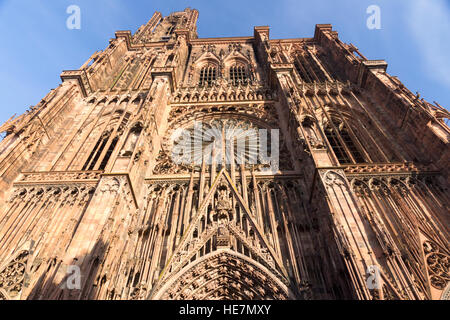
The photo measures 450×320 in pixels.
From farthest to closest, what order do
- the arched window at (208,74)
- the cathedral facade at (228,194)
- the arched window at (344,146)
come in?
the arched window at (208,74) < the arched window at (344,146) < the cathedral facade at (228,194)

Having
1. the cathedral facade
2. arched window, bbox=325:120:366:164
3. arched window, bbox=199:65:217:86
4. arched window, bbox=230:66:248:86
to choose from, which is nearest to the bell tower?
arched window, bbox=199:65:217:86

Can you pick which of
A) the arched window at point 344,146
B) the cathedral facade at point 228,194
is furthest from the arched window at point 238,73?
the arched window at point 344,146

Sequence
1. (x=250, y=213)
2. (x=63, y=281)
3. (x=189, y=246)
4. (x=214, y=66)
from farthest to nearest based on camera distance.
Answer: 1. (x=214, y=66)
2. (x=250, y=213)
3. (x=189, y=246)
4. (x=63, y=281)

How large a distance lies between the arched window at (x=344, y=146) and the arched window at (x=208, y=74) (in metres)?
9.71

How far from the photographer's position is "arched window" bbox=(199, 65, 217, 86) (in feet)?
70.0

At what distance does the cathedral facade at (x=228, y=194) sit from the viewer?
7785mm

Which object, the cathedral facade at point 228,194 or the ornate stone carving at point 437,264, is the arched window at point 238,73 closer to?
the cathedral facade at point 228,194

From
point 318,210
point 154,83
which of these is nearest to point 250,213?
point 318,210

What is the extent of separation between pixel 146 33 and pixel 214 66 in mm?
12981

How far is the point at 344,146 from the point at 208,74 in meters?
12.7

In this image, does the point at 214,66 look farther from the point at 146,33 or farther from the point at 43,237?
the point at 43,237

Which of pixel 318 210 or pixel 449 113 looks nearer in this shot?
pixel 318 210

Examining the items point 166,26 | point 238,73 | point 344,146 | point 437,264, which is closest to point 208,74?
point 238,73

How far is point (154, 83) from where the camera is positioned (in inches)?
645
